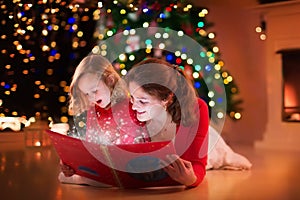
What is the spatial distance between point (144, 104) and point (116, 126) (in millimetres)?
123

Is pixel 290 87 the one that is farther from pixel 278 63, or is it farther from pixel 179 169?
pixel 179 169

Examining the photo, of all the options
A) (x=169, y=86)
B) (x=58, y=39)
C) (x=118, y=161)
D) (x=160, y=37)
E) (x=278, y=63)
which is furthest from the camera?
(x=278, y=63)

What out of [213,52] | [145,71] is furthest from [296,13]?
[145,71]

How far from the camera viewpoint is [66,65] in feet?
8.65

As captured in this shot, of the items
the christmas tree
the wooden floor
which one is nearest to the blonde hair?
the wooden floor

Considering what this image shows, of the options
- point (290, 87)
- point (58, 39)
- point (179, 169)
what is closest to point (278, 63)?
point (290, 87)

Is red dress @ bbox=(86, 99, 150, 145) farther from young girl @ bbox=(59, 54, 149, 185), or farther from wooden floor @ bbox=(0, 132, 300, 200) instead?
wooden floor @ bbox=(0, 132, 300, 200)

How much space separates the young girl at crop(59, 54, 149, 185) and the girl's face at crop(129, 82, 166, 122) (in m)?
0.05

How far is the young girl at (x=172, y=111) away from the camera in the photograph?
1452 mm

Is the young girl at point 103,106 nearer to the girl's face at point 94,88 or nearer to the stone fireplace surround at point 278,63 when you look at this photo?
the girl's face at point 94,88

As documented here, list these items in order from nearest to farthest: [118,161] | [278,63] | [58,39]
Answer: [118,161], [58,39], [278,63]

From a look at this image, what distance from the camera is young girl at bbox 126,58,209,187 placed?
145 centimetres

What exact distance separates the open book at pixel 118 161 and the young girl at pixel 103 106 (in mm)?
83

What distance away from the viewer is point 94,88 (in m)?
1.51
